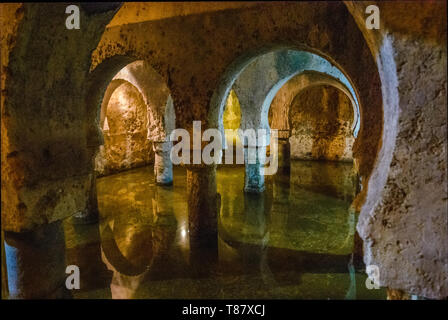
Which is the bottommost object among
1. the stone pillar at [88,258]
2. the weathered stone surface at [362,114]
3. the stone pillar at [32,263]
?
the stone pillar at [88,258]

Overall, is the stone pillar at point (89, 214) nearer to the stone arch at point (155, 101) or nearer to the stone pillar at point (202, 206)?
the stone pillar at point (202, 206)

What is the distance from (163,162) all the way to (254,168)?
9.21 ft

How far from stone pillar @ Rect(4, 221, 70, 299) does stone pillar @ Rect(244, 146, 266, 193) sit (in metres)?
5.94

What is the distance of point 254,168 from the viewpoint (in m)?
8.29

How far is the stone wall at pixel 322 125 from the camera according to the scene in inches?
543

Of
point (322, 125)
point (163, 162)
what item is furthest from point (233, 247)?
point (322, 125)

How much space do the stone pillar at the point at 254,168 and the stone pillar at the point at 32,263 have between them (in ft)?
19.5

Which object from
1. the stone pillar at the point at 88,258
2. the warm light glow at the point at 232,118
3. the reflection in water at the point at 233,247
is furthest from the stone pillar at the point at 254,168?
the warm light glow at the point at 232,118

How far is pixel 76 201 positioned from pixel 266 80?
5.97 meters

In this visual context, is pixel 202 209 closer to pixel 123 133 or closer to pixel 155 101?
pixel 155 101

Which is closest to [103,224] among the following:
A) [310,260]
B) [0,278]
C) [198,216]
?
[198,216]

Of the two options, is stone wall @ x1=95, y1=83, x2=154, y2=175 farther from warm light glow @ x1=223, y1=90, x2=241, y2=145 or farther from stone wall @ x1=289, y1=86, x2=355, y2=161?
stone wall @ x1=289, y1=86, x2=355, y2=161
